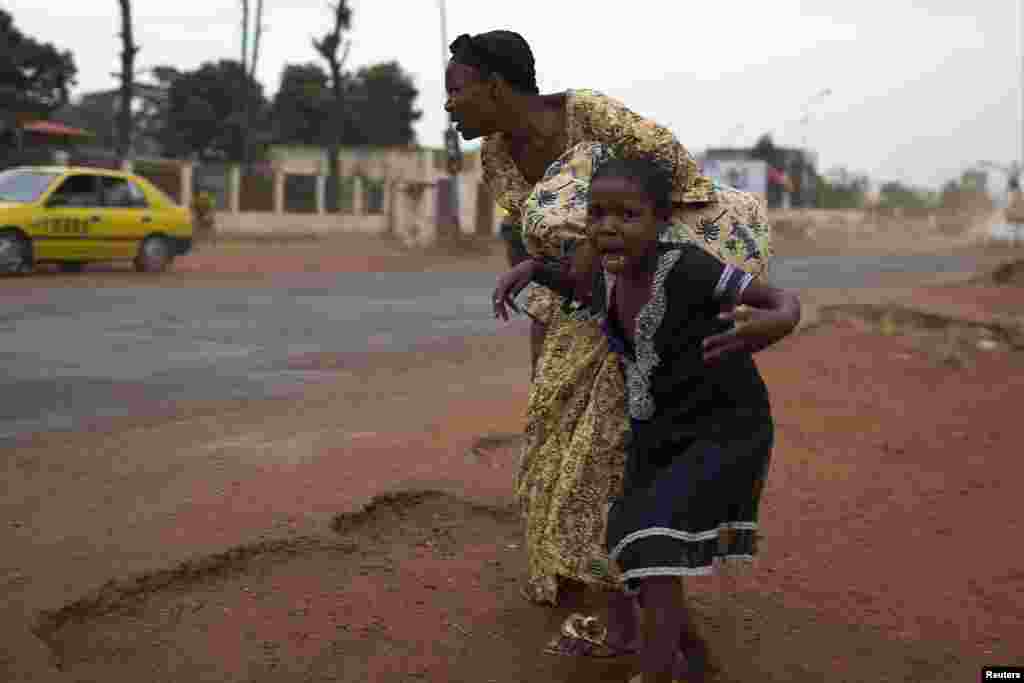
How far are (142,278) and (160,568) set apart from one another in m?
12.6

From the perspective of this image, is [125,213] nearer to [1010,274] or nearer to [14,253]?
[14,253]

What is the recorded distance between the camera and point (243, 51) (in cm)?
3722

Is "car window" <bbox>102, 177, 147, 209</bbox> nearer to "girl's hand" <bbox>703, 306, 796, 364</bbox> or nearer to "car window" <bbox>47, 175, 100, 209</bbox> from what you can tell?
"car window" <bbox>47, 175, 100, 209</bbox>

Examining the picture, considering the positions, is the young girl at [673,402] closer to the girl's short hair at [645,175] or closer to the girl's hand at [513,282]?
the girl's short hair at [645,175]

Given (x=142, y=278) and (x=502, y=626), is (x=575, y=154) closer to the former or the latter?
(x=502, y=626)

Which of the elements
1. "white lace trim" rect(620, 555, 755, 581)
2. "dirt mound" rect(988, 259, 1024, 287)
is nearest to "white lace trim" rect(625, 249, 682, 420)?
"white lace trim" rect(620, 555, 755, 581)

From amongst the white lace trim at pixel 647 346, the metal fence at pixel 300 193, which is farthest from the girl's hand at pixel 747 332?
the metal fence at pixel 300 193

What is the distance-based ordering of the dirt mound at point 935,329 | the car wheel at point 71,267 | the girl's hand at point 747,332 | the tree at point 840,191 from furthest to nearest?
the tree at point 840,191 → the car wheel at point 71,267 → the dirt mound at point 935,329 → the girl's hand at point 747,332

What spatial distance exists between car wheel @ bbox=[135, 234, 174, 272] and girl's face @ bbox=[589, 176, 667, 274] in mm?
14875

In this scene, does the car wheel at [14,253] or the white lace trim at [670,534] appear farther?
the car wheel at [14,253]

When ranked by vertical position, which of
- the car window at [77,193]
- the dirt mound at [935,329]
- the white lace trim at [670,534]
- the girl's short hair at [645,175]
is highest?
the car window at [77,193]

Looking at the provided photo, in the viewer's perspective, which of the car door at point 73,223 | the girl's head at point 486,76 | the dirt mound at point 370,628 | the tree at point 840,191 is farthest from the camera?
the tree at point 840,191

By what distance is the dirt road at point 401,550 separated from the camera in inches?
115

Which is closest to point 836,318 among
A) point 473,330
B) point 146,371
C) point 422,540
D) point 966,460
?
point 473,330
